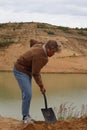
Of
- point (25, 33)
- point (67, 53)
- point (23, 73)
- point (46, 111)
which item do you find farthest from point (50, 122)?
point (25, 33)

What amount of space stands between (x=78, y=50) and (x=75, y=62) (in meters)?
4.48

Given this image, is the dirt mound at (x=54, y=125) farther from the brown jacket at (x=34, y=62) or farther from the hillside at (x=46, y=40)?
the hillside at (x=46, y=40)

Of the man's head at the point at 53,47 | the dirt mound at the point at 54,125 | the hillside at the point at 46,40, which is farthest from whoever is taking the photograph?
the hillside at the point at 46,40

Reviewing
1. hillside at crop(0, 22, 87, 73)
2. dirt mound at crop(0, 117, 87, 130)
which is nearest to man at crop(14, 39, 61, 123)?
dirt mound at crop(0, 117, 87, 130)

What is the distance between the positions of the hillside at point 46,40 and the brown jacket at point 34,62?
28.3 meters

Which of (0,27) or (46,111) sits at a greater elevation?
(46,111)

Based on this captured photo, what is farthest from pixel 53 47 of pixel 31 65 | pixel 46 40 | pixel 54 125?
pixel 46 40

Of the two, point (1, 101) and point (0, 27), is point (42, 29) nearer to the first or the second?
point (0, 27)

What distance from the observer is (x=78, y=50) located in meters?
43.8

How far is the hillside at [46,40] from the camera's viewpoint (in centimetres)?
3810

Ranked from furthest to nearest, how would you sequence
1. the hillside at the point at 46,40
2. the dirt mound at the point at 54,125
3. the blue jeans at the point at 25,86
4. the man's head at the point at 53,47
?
the hillside at the point at 46,40, the blue jeans at the point at 25,86, the dirt mound at the point at 54,125, the man's head at the point at 53,47

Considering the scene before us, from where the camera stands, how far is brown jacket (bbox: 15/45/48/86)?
744 cm

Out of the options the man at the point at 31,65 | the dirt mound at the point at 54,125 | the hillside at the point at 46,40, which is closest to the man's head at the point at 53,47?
the man at the point at 31,65

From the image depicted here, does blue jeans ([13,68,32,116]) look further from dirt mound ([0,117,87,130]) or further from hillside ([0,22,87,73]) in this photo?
hillside ([0,22,87,73])
